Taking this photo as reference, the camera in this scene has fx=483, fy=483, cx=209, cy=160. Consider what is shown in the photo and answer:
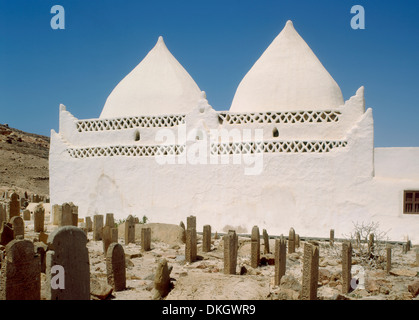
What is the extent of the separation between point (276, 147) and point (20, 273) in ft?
38.3

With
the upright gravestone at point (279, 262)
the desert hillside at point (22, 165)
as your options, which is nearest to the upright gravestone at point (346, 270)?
the upright gravestone at point (279, 262)

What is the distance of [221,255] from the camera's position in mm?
11633

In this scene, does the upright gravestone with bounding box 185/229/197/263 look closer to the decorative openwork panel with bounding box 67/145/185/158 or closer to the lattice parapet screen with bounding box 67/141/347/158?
the lattice parapet screen with bounding box 67/141/347/158

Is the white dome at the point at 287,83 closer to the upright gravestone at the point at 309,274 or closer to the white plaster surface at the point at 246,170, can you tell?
the white plaster surface at the point at 246,170

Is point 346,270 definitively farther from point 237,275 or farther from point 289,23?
point 289,23

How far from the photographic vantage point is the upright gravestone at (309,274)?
7.55 meters

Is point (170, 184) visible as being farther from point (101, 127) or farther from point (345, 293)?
point (345, 293)

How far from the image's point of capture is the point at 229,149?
17016 mm

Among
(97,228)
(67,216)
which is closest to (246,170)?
(97,228)

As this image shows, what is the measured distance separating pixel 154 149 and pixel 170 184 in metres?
1.51

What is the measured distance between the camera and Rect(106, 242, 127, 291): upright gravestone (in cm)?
806

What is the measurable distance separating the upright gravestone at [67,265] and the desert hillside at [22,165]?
1163 inches

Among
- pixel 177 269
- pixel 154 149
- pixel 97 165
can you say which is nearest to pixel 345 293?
pixel 177 269

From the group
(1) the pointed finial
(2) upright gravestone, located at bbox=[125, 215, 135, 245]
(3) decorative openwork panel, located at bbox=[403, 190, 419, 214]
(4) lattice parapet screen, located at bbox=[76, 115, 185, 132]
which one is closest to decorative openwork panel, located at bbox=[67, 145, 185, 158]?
(4) lattice parapet screen, located at bbox=[76, 115, 185, 132]
